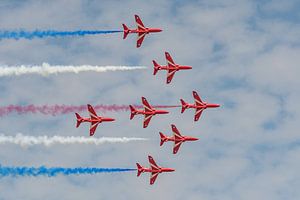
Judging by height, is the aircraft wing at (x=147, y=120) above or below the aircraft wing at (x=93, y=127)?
above

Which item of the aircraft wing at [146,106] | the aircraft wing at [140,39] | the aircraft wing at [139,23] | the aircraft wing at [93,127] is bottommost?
the aircraft wing at [93,127]

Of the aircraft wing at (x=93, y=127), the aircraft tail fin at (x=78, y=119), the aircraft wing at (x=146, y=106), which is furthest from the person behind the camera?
the aircraft wing at (x=146, y=106)

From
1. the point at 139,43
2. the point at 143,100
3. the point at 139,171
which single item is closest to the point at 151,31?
the point at 139,43

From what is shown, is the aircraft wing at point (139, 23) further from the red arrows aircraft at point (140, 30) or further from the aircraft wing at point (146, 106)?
the aircraft wing at point (146, 106)

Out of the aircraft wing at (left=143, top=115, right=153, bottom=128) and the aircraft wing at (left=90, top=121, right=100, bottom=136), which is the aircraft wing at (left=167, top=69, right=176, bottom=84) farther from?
the aircraft wing at (left=90, top=121, right=100, bottom=136)

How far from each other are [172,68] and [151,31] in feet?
34.7

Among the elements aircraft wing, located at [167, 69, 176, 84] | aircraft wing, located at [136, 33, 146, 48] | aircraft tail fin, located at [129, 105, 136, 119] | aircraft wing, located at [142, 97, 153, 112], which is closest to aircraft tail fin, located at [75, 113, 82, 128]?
aircraft tail fin, located at [129, 105, 136, 119]

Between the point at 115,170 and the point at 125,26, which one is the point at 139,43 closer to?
the point at 125,26

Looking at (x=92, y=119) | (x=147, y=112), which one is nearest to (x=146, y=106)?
(x=147, y=112)

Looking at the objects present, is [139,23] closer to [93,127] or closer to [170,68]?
[170,68]

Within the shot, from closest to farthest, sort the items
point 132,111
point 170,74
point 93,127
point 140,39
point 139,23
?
point 93,127
point 132,111
point 140,39
point 139,23
point 170,74

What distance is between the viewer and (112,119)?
19412 centimetres

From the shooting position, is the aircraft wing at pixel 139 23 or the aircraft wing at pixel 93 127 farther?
the aircraft wing at pixel 139 23

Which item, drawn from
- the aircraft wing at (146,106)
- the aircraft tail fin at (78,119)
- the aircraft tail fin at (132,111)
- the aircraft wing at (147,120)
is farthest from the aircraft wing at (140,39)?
the aircraft tail fin at (78,119)
